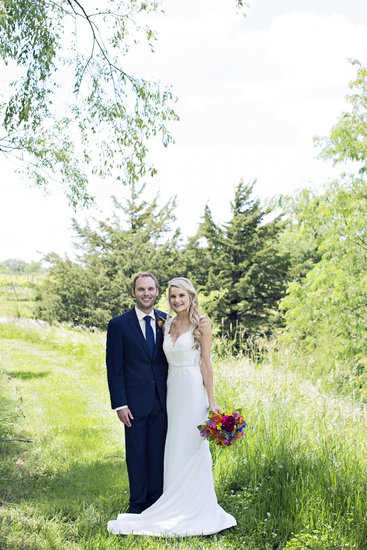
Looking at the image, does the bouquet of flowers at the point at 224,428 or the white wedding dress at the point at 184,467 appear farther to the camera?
the white wedding dress at the point at 184,467

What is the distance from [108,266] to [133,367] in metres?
25.1

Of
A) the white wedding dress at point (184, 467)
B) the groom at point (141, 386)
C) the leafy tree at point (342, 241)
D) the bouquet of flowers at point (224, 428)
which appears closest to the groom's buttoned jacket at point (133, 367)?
the groom at point (141, 386)

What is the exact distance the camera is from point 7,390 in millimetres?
8852

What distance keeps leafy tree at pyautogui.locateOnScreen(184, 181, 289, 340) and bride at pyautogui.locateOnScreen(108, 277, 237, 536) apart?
2182 centimetres

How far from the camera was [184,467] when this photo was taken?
4.20 m

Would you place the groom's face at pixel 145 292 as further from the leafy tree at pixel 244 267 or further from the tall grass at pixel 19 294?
the tall grass at pixel 19 294

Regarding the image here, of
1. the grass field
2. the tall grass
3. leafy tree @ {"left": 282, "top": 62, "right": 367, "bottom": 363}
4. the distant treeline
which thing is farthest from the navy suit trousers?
the tall grass

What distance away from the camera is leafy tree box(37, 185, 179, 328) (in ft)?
89.2

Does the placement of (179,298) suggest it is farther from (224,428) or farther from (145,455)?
(145,455)

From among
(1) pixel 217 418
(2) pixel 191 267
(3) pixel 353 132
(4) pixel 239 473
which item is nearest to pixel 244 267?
(2) pixel 191 267

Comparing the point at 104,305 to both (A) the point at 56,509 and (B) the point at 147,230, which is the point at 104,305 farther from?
(A) the point at 56,509

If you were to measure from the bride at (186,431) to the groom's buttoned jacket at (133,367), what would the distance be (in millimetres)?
155

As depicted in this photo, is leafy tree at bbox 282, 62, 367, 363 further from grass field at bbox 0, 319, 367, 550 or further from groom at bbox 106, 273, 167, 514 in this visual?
groom at bbox 106, 273, 167, 514

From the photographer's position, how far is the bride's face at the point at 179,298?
13.7 feet
